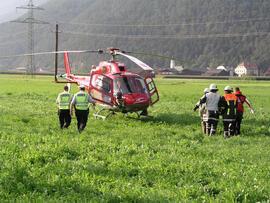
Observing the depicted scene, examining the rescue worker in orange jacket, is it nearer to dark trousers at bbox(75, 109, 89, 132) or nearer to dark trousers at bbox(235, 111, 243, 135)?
dark trousers at bbox(235, 111, 243, 135)

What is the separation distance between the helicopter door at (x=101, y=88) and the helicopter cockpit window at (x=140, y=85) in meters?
1.18

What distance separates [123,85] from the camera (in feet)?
45.8

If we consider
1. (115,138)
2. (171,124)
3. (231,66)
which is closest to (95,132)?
(115,138)

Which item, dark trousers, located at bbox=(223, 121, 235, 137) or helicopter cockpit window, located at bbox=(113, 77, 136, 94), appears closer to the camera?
dark trousers, located at bbox=(223, 121, 235, 137)

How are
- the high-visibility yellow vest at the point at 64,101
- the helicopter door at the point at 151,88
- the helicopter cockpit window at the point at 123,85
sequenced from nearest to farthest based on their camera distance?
the high-visibility yellow vest at the point at 64,101, the helicopter cockpit window at the point at 123,85, the helicopter door at the point at 151,88

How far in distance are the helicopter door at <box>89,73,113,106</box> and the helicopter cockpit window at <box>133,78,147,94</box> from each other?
1.18 metres

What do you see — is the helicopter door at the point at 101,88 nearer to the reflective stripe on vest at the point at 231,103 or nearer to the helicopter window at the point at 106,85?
the helicopter window at the point at 106,85

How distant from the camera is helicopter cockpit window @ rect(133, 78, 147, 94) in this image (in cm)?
1403

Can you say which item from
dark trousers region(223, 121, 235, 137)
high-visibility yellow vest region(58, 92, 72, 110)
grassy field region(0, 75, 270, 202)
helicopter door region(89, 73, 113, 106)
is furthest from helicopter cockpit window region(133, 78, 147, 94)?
dark trousers region(223, 121, 235, 137)

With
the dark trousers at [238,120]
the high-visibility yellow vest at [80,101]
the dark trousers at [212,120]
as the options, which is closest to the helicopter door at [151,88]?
the dark trousers at [212,120]

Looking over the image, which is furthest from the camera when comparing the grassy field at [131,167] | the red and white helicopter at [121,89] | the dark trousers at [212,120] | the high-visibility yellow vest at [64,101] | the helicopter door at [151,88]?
the helicopter door at [151,88]

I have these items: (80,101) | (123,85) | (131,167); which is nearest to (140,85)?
(123,85)

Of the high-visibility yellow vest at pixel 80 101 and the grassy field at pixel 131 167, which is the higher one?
the high-visibility yellow vest at pixel 80 101

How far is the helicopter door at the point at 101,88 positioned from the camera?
1409 cm
